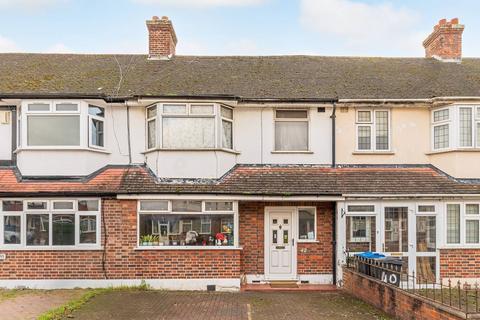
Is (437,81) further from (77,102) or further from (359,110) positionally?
(77,102)

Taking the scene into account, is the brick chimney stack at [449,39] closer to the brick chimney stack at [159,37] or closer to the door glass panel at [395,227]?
the door glass panel at [395,227]

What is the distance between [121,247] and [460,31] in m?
14.1

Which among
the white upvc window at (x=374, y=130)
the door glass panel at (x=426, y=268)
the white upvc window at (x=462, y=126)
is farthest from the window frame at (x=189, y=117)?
the white upvc window at (x=462, y=126)

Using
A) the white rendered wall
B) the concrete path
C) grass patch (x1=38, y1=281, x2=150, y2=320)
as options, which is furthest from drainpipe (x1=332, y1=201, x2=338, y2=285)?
the white rendered wall

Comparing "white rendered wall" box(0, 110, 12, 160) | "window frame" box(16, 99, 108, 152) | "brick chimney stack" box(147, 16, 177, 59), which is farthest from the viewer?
"brick chimney stack" box(147, 16, 177, 59)

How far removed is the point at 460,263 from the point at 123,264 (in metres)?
9.62

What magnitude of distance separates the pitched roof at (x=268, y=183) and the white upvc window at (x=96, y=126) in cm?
84

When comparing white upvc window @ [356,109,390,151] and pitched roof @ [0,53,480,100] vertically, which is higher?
pitched roof @ [0,53,480,100]

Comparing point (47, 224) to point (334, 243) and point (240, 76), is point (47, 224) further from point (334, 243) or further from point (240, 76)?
point (334, 243)

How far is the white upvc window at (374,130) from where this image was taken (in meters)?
13.0

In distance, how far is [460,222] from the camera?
474 inches

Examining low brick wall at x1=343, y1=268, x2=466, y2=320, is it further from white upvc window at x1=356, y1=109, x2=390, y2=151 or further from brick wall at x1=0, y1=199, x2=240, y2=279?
white upvc window at x1=356, y1=109, x2=390, y2=151

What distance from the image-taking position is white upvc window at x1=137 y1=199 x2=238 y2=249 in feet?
38.9

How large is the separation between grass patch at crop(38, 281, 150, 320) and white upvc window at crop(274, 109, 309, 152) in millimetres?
5862
